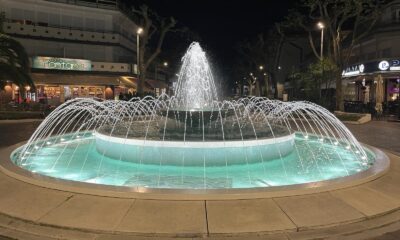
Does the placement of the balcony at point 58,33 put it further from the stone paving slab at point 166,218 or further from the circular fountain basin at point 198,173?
the stone paving slab at point 166,218

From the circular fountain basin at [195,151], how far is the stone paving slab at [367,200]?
4.13m

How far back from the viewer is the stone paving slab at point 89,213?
672 centimetres

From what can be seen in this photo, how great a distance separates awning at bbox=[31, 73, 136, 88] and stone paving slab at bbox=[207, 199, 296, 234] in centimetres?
4822

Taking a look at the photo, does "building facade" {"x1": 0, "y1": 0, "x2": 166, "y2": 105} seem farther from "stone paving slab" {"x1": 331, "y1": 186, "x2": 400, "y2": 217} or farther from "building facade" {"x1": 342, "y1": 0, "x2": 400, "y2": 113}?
"stone paving slab" {"x1": 331, "y1": 186, "x2": 400, "y2": 217}

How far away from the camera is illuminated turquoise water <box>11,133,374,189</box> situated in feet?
33.3

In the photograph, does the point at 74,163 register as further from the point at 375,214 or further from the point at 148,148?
the point at 375,214

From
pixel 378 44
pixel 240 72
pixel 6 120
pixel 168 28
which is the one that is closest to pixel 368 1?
pixel 378 44

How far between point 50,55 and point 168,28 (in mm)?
16586

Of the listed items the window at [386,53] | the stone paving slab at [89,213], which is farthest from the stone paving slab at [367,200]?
the window at [386,53]

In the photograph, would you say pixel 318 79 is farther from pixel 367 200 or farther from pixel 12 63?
pixel 367 200

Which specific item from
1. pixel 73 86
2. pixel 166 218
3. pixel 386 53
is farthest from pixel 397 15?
pixel 166 218

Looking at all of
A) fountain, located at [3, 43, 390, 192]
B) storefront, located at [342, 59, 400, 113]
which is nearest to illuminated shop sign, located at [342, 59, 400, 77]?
storefront, located at [342, 59, 400, 113]

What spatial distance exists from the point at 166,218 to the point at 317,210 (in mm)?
2734

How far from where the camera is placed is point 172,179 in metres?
10.4
